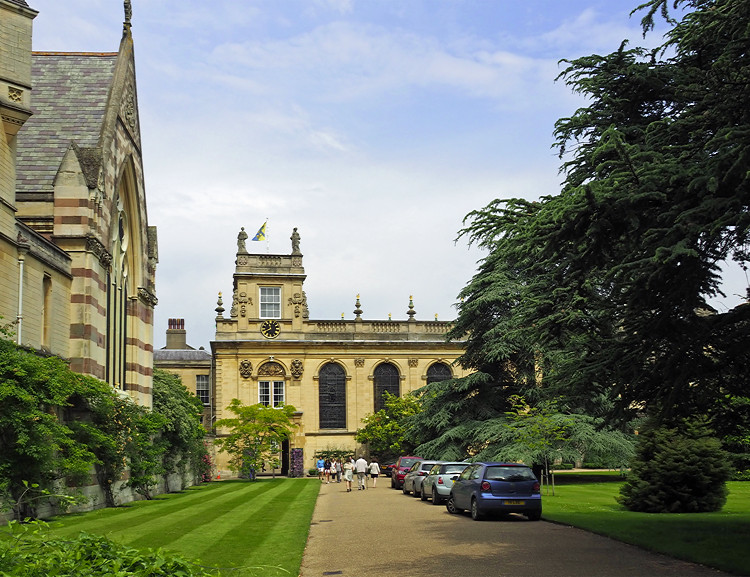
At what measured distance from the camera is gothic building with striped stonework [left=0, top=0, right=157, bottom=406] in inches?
830

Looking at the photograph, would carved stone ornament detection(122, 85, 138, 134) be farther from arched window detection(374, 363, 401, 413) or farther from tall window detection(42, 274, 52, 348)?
arched window detection(374, 363, 401, 413)

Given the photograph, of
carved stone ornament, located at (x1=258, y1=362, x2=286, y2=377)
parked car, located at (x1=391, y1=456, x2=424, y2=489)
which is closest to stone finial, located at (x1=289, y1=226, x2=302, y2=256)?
carved stone ornament, located at (x1=258, y1=362, x2=286, y2=377)

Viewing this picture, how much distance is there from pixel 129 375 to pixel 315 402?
33.2 metres

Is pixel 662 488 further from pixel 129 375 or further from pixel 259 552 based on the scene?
pixel 129 375

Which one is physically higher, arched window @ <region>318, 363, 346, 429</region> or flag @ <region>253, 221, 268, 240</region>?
flag @ <region>253, 221, 268, 240</region>

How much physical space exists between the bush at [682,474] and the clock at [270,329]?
147ft

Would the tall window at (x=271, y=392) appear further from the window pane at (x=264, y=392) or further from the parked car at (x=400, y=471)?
the parked car at (x=400, y=471)

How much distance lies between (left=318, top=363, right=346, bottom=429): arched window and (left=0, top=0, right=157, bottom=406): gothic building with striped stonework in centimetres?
3172

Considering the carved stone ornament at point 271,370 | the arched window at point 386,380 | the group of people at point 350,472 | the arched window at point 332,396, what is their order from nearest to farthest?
the group of people at point 350,472 < the carved stone ornament at point 271,370 < the arched window at point 332,396 < the arched window at point 386,380

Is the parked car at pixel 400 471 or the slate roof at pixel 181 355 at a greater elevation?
the slate roof at pixel 181 355

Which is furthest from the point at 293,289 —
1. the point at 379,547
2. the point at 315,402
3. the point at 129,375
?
the point at 379,547

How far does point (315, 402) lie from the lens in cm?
6494

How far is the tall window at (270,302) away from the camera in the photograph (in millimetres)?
65000

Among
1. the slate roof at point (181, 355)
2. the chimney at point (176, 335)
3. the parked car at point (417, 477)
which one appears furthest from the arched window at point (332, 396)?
the parked car at point (417, 477)
